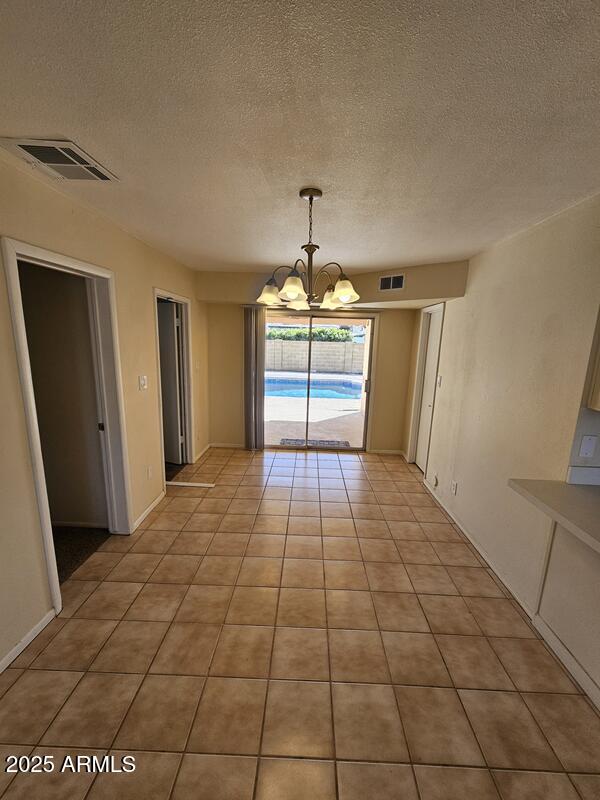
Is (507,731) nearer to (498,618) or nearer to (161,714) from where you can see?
(498,618)

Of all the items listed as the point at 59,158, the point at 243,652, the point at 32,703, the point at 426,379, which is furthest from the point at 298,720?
the point at 426,379

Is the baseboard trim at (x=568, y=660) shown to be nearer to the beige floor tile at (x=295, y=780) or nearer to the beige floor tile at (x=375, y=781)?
the beige floor tile at (x=375, y=781)

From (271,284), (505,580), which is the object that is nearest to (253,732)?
(505,580)

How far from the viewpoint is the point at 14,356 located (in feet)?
5.59

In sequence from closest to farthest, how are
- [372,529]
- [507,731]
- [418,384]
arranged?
[507,731]
[372,529]
[418,384]

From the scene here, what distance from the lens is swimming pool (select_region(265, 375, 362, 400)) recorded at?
540cm

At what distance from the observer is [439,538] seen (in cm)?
298

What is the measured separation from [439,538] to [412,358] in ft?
8.89

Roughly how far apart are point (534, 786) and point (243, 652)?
136cm

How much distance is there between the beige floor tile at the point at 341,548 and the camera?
8.77 ft

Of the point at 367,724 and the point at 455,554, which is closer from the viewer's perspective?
the point at 367,724

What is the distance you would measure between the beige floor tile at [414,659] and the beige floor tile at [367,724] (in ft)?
0.44

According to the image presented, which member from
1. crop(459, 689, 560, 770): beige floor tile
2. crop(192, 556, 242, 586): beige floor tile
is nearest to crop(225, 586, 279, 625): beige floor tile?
crop(192, 556, 242, 586): beige floor tile

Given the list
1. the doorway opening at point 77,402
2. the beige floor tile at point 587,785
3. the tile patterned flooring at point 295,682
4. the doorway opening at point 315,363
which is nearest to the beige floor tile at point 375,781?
the tile patterned flooring at point 295,682
